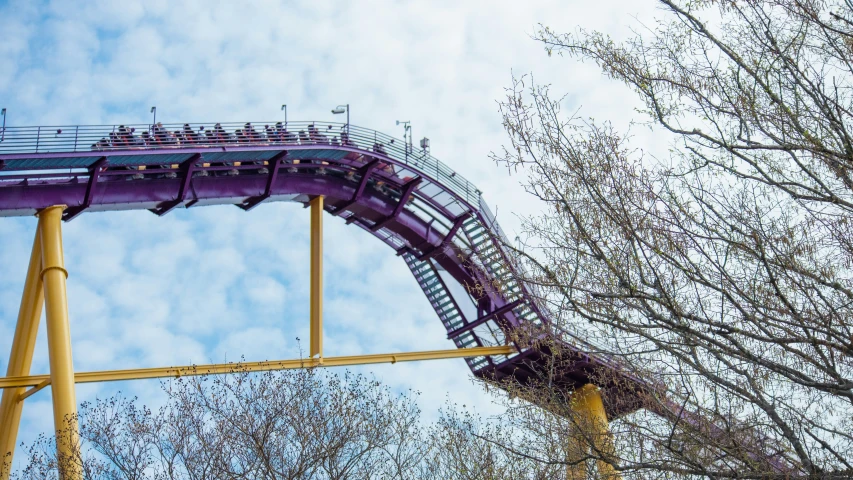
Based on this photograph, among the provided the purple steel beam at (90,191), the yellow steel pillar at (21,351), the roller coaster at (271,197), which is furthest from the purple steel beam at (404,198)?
the yellow steel pillar at (21,351)

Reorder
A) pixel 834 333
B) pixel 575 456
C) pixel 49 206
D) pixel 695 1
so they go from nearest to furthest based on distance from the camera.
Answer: pixel 834 333 < pixel 695 1 < pixel 575 456 < pixel 49 206

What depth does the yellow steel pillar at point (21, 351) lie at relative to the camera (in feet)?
70.1

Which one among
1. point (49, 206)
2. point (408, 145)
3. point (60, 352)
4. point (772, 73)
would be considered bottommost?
point (772, 73)

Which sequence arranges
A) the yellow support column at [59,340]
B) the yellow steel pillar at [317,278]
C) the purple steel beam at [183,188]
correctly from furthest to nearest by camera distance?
the yellow steel pillar at [317,278]
the purple steel beam at [183,188]
the yellow support column at [59,340]

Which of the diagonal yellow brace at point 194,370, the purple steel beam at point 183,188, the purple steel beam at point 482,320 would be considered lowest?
the diagonal yellow brace at point 194,370

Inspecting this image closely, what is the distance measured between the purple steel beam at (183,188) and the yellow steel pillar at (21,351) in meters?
3.03

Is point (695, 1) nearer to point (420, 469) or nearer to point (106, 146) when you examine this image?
point (420, 469)

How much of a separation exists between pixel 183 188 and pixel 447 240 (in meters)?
8.27

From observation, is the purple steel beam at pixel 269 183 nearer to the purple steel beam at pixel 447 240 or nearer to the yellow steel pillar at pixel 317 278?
the yellow steel pillar at pixel 317 278

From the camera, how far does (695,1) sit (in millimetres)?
11000

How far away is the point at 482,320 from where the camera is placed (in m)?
28.1

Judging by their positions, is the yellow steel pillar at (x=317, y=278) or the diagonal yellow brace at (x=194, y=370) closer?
the diagonal yellow brace at (x=194, y=370)

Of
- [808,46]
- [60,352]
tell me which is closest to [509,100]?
[808,46]

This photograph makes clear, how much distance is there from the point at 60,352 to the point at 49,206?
3.51m
